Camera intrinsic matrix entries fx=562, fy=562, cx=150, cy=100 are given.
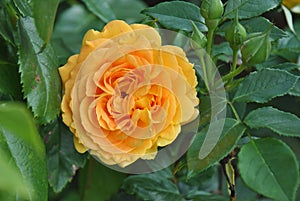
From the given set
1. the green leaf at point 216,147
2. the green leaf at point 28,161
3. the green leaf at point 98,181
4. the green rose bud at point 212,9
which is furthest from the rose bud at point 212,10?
the green leaf at point 98,181

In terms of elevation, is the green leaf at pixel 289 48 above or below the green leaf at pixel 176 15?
below

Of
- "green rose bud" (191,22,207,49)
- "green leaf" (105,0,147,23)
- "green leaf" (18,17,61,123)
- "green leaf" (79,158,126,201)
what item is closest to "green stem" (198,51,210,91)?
"green rose bud" (191,22,207,49)

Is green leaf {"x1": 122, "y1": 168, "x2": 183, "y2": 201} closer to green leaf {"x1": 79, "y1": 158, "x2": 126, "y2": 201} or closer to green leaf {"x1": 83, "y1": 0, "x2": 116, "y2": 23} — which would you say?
green leaf {"x1": 79, "y1": 158, "x2": 126, "y2": 201}

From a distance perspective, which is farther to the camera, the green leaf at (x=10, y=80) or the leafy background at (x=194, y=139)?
the green leaf at (x=10, y=80)

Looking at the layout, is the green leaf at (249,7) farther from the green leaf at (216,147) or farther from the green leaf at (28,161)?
the green leaf at (28,161)

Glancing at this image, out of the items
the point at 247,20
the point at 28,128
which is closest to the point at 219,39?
the point at 247,20

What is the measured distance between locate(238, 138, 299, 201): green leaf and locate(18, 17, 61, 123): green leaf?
0.71 ft

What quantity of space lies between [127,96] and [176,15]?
0.49ft

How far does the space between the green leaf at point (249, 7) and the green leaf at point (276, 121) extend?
0.40 feet

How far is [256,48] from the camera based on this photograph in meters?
0.60

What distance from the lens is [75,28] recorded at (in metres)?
1.06

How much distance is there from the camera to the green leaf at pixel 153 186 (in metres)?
0.78

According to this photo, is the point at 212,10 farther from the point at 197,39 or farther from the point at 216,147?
the point at 216,147

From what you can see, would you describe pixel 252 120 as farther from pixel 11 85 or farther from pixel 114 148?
pixel 11 85
